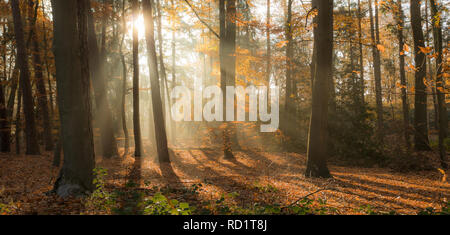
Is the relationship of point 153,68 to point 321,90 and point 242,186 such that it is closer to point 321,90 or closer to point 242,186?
point 242,186

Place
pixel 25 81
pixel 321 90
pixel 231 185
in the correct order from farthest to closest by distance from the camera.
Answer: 1. pixel 25 81
2. pixel 321 90
3. pixel 231 185

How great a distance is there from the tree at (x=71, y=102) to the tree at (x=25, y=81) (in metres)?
9.43

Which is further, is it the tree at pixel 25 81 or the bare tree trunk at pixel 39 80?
the bare tree trunk at pixel 39 80

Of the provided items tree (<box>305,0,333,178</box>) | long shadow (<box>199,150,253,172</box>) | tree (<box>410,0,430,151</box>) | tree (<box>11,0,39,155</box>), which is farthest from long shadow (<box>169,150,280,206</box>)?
tree (<box>410,0,430,151</box>)

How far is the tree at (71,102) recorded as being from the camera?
16.8 ft

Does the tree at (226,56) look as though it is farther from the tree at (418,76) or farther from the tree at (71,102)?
the tree at (71,102)

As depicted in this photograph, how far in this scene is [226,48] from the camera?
1356 centimetres

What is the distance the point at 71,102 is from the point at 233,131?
32.8ft

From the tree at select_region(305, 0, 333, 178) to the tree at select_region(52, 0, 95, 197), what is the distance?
6.09m

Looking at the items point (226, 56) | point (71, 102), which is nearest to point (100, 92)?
point (226, 56)

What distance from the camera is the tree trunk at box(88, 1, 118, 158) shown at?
12.5 meters

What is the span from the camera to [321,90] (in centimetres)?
802

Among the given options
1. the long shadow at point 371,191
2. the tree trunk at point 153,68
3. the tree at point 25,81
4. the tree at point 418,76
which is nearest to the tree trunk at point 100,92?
the tree at point 25,81
